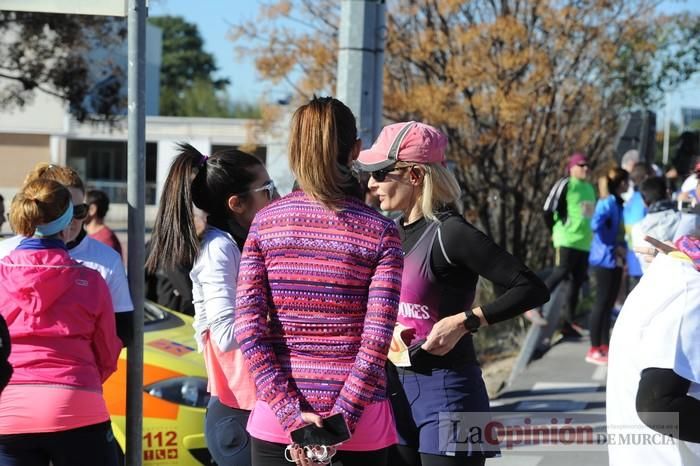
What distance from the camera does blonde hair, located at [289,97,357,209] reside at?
2.98 metres

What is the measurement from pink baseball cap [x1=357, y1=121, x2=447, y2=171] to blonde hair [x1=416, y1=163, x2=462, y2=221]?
0.04 meters

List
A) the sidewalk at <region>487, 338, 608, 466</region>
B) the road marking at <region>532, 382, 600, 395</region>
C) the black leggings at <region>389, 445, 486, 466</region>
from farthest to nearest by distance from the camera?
1. the road marking at <region>532, 382, 600, 395</region>
2. the sidewalk at <region>487, 338, 608, 466</region>
3. the black leggings at <region>389, 445, 486, 466</region>

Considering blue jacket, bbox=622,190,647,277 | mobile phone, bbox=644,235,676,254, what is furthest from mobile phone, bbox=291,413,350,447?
blue jacket, bbox=622,190,647,277

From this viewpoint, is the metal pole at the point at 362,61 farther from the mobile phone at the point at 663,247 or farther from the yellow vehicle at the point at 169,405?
the mobile phone at the point at 663,247

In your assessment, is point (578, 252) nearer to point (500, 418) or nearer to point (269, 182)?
point (500, 418)

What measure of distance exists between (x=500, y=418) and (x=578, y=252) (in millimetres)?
3440

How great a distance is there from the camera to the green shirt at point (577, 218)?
10602 millimetres

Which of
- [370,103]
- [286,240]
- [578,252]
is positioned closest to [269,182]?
[286,240]

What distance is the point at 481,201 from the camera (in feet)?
47.5

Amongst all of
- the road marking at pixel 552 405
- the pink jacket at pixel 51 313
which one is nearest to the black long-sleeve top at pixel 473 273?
the pink jacket at pixel 51 313

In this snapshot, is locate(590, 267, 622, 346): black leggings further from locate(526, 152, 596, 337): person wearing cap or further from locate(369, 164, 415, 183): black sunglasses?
locate(369, 164, 415, 183): black sunglasses

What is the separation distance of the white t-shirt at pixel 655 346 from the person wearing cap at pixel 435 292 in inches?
22.9

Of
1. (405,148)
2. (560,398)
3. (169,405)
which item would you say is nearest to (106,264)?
(405,148)

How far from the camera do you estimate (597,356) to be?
32.4 ft
